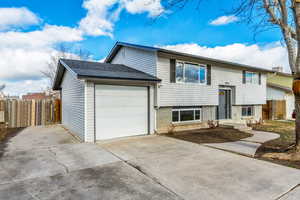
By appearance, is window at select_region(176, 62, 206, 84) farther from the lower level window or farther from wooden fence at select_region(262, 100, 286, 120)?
wooden fence at select_region(262, 100, 286, 120)

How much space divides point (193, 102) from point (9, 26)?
1397 cm

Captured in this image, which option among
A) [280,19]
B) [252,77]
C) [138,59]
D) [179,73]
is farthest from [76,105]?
[252,77]

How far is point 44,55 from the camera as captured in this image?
73.5 ft

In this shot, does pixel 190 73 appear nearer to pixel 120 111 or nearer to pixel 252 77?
pixel 120 111

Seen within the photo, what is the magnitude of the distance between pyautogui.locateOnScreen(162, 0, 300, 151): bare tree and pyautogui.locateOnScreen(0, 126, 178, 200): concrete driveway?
495 centimetres

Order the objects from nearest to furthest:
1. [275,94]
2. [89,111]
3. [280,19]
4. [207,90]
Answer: [280,19]
[89,111]
[207,90]
[275,94]

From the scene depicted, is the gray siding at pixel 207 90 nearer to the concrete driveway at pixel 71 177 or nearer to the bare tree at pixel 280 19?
the bare tree at pixel 280 19

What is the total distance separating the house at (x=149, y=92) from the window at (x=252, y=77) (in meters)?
0.17

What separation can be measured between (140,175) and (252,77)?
1310 centimetres

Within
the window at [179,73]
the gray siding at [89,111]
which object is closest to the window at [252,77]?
the window at [179,73]

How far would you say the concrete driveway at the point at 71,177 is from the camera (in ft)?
9.64

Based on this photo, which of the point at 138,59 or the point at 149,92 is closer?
the point at 149,92

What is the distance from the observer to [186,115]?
32.3ft

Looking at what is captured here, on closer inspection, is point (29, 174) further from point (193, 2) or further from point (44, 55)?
point (44, 55)
